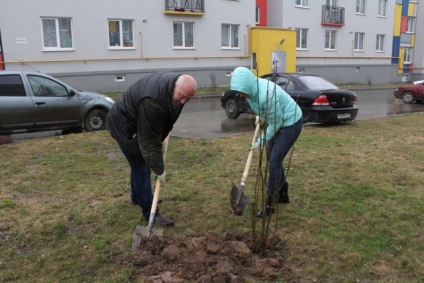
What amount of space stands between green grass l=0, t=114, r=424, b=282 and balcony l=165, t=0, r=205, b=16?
17.0m

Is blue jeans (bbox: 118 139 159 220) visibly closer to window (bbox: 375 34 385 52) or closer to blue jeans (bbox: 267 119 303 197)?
blue jeans (bbox: 267 119 303 197)

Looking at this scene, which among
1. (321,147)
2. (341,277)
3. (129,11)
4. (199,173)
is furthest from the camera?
(129,11)

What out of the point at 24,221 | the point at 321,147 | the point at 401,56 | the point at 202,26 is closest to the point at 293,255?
the point at 24,221

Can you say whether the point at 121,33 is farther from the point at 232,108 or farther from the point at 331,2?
the point at 331,2

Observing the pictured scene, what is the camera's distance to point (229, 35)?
26.0m

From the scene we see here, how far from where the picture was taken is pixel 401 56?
123 feet

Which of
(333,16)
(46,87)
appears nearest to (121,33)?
(46,87)

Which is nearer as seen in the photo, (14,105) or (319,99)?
(14,105)

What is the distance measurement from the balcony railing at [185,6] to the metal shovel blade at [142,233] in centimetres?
2102

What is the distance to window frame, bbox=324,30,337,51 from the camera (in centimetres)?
3145

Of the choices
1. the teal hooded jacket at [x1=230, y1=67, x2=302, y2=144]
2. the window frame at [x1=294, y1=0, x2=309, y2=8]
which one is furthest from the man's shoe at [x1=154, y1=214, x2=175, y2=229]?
the window frame at [x1=294, y1=0, x2=309, y2=8]

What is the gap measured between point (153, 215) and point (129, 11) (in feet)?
66.0

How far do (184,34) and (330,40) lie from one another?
1314 cm

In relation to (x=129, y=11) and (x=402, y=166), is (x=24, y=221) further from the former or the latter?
(x=129, y=11)
